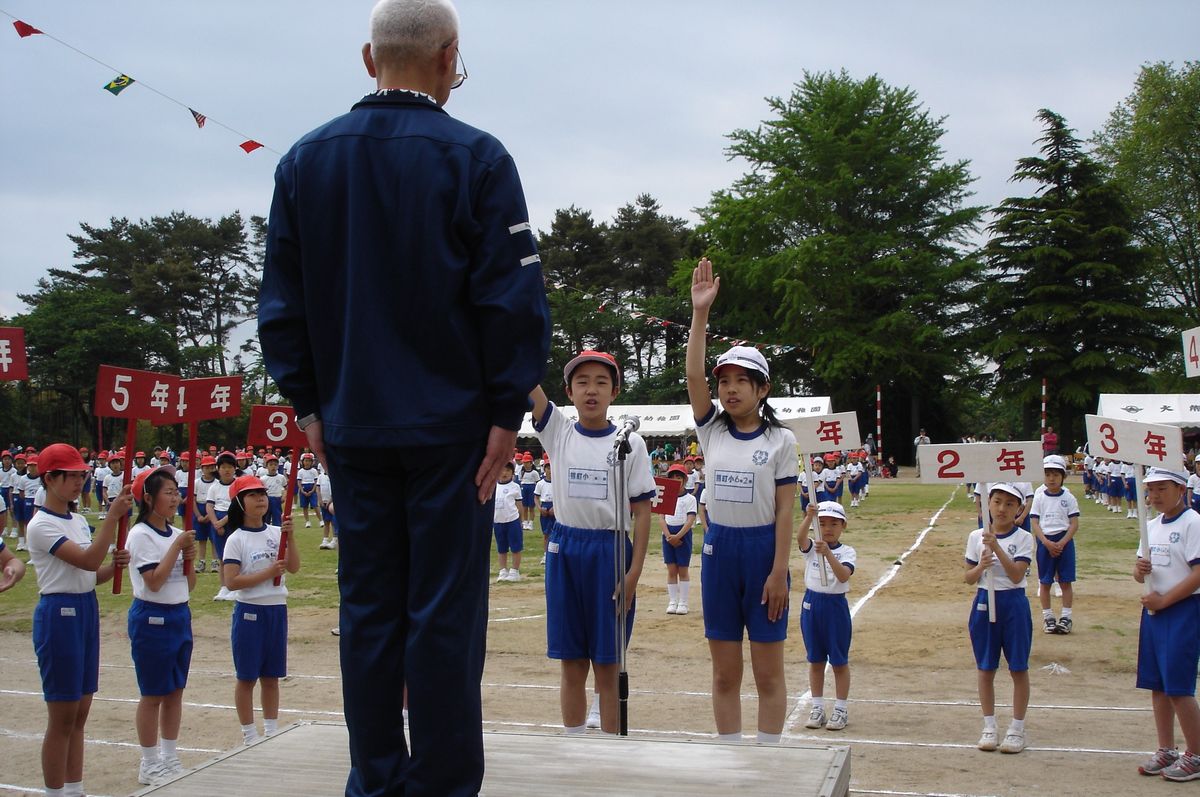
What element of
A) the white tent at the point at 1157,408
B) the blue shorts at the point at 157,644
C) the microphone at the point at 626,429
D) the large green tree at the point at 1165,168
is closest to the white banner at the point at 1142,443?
the microphone at the point at 626,429

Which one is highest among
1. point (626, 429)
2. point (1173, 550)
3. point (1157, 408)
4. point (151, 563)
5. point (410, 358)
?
point (1157, 408)

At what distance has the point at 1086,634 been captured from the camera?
12148 millimetres

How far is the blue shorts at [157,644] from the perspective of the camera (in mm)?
6727

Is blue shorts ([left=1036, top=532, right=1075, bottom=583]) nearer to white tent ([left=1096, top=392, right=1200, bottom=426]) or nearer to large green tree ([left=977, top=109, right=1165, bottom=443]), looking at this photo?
white tent ([left=1096, top=392, right=1200, bottom=426])

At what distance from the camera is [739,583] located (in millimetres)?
5840

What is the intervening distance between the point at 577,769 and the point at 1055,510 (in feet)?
34.5

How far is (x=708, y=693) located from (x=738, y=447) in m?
4.52

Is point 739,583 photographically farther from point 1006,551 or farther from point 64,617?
point 64,617

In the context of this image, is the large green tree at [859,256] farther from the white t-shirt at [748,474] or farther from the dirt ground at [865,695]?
the white t-shirt at [748,474]

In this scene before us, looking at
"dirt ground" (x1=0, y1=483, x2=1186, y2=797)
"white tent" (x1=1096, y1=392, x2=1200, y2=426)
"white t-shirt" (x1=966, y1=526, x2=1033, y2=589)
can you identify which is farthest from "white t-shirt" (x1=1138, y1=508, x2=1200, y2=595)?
"white tent" (x1=1096, y1=392, x2=1200, y2=426)

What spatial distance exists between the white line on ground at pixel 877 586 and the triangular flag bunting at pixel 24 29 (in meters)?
11.5

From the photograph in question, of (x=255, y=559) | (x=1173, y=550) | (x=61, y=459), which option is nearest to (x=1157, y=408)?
(x=1173, y=550)

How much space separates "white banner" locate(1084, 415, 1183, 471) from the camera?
700cm

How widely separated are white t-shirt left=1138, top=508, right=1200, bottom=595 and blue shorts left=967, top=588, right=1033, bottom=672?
0.97m
